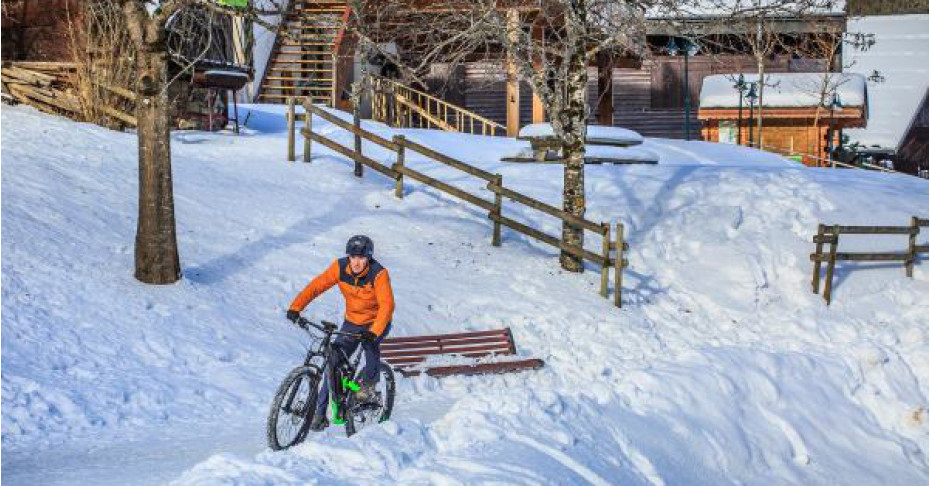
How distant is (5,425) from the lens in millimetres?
10148

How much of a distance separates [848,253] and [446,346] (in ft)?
24.2

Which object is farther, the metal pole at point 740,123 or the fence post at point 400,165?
the metal pole at point 740,123

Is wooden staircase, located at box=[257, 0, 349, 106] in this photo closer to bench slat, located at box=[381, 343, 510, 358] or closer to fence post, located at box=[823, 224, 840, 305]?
fence post, located at box=[823, 224, 840, 305]

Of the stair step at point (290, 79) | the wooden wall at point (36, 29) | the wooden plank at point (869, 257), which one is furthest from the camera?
the stair step at point (290, 79)

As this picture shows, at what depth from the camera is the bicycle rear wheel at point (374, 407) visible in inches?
368

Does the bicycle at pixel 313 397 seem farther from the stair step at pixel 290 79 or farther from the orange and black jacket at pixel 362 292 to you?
the stair step at pixel 290 79

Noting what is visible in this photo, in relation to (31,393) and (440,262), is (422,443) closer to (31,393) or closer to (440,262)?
(31,393)

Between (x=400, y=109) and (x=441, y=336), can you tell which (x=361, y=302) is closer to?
Answer: (x=441, y=336)

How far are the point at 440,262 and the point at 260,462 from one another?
9541mm

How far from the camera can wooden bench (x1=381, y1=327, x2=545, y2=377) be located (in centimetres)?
1285

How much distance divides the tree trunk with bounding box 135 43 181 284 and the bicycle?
17.1 ft

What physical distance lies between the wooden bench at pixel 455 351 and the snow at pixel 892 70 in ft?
110

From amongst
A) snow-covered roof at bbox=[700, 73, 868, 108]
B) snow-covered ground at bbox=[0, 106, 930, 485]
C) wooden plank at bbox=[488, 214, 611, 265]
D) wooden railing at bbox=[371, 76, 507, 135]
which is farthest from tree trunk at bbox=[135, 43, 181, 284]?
snow-covered roof at bbox=[700, 73, 868, 108]

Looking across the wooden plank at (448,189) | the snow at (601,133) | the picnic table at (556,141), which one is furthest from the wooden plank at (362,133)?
the snow at (601,133)
